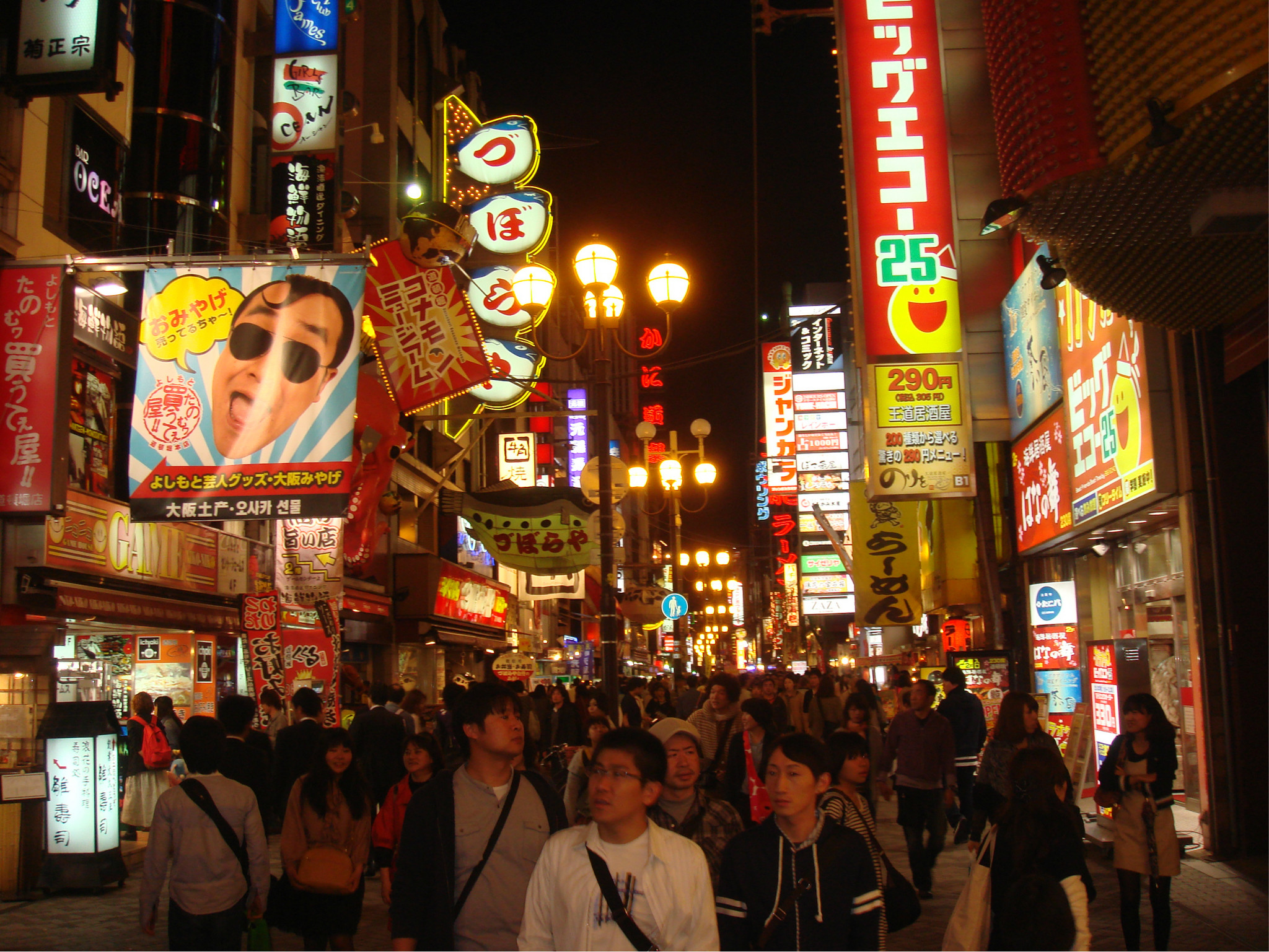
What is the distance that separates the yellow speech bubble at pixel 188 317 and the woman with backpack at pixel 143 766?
20.8ft

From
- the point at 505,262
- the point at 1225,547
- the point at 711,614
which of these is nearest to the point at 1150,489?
the point at 1225,547

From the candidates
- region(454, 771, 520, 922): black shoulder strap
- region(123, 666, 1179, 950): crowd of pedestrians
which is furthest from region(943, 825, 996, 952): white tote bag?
region(454, 771, 520, 922): black shoulder strap

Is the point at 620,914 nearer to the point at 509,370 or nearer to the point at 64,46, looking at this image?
the point at 64,46

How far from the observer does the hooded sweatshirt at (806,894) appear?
403cm

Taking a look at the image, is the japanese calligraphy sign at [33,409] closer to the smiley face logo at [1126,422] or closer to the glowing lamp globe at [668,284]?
the glowing lamp globe at [668,284]

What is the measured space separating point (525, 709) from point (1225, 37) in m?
12.2

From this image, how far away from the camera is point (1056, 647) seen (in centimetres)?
1439

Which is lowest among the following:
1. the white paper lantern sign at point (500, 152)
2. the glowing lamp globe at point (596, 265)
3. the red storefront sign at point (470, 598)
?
the red storefront sign at point (470, 598)

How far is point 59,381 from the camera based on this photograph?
10.9m

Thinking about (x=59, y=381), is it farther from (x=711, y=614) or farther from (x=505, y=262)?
(x=711, y=614)

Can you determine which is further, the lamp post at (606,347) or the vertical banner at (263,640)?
the vertical banner at (263,640)

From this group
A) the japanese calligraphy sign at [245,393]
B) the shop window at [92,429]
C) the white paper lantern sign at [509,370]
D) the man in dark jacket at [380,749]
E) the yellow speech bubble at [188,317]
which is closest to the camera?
the japanese calligraphy sign at [245,393]

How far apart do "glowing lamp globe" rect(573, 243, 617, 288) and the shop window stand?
6.21 metres

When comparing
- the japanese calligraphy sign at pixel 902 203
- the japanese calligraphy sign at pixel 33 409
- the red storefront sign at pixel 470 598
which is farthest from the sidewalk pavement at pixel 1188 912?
the red storefront sign at pixel 470 598
